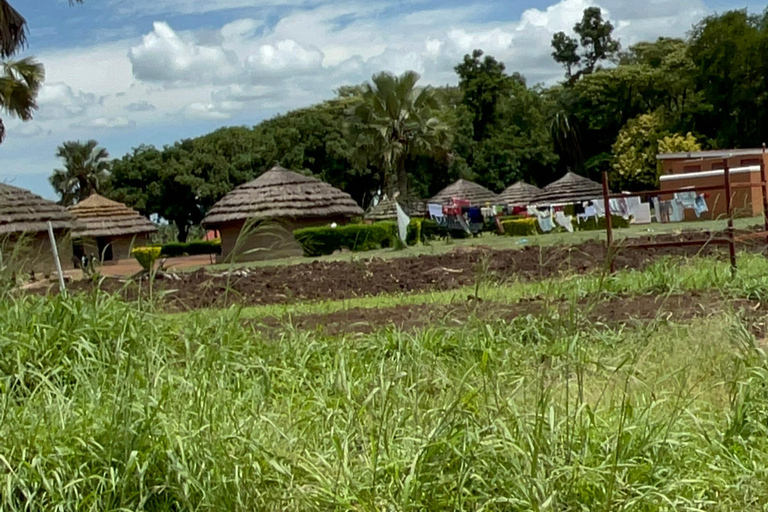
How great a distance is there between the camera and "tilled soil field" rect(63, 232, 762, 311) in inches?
567

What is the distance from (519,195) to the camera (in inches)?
1820

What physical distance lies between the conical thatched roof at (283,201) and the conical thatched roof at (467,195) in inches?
295

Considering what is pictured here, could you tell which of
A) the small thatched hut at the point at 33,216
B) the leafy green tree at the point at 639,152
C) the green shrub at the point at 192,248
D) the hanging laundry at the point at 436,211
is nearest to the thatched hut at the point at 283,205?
the hanging laundry at the point at 436,211

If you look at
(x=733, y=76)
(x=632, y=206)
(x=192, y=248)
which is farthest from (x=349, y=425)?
(x=733, y=76)

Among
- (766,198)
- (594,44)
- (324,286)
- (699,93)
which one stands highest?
(594,44)

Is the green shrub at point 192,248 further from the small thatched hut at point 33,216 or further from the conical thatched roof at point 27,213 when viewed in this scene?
the conical thatched roof at point 27,213

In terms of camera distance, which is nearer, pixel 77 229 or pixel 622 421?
pixel 622 421

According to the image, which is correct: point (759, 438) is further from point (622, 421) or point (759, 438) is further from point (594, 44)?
point (594, 44)

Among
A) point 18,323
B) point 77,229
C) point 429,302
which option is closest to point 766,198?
point 429,302

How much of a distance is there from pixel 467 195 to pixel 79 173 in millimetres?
30237

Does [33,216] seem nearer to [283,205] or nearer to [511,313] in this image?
[283,205]

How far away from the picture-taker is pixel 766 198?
11.7m

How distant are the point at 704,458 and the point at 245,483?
7.31 ft

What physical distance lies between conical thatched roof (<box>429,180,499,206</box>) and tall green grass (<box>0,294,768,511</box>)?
1489 inches
